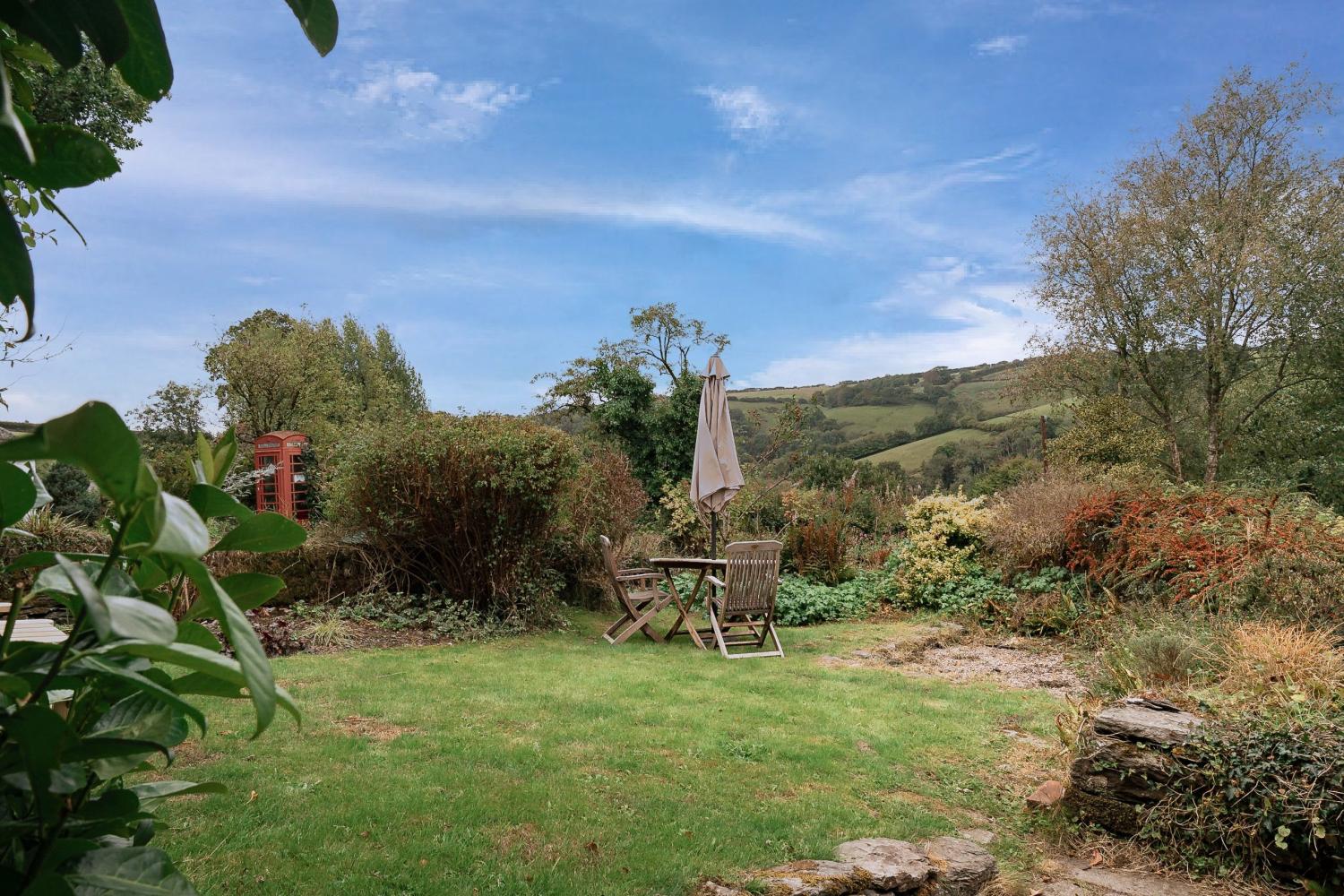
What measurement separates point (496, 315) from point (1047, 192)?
15015 mm

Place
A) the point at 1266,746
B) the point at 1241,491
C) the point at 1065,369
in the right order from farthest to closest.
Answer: the point at 1065,369 → the point at 1241,491 → the point at 1266,746

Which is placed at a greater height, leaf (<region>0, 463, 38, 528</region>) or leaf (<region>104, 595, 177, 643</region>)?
leaf (<region>0, 463, 38, 528</region>)

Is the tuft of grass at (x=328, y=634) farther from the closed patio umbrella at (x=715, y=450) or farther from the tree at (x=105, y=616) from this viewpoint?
the tree at (x=105, y=616)

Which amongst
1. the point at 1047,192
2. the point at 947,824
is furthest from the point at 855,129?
the point at 1047,192

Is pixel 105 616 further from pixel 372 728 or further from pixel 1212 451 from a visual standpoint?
pixel 1212 451

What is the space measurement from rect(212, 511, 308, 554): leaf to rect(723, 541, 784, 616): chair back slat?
7124 millimetres

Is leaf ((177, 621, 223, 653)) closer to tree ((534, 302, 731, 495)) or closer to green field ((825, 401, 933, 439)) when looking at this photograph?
tree ((534, 302, 731, 495))

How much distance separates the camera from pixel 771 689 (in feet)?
20.6

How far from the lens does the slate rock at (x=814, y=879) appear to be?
2.98 metres

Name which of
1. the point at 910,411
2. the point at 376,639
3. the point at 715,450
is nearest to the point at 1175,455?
the point at 715,450

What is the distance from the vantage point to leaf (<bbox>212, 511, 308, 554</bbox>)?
66 cm

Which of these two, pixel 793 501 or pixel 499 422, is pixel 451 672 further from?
pixel 793 501

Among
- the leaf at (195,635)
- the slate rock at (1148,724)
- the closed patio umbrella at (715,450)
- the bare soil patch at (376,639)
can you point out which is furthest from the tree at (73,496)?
the leaf at (195,635)

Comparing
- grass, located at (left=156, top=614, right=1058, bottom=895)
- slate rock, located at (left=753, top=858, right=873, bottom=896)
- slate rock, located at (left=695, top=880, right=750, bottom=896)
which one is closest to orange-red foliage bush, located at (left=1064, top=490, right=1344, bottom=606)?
grass, located at (left=156, top=614, right=1058, bottom=895)
